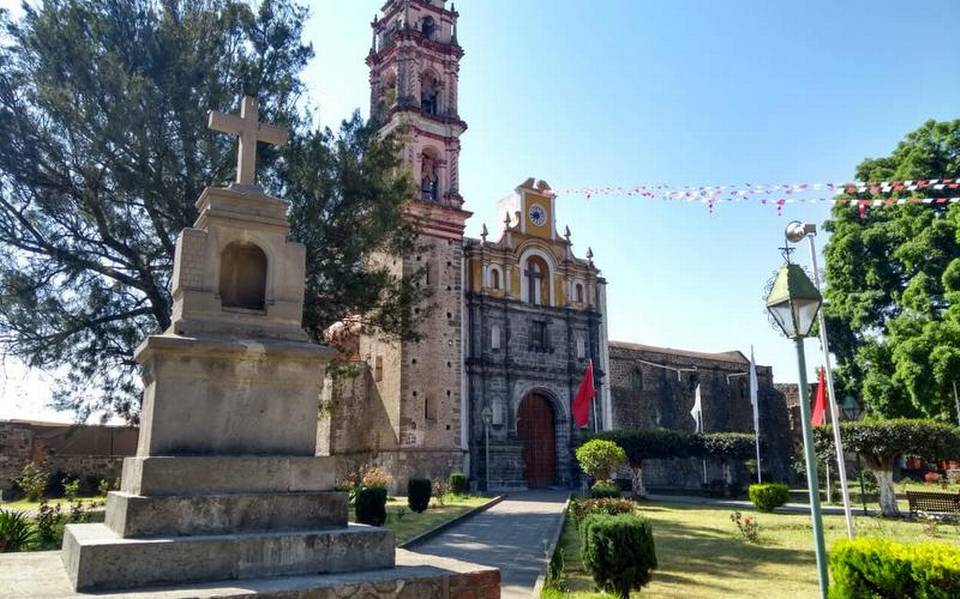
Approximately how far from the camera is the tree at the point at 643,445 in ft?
76.2

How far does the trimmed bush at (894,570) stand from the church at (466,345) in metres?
18.6

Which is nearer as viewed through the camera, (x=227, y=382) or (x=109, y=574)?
(x=109, y=574)

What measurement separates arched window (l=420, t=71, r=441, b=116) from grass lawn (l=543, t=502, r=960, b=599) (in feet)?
62.8

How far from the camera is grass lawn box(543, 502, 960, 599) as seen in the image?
25.5 feet

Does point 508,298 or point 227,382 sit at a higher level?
point 508,298

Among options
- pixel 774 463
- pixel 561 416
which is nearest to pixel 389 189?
pixel 561 416

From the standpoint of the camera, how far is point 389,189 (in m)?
15.8

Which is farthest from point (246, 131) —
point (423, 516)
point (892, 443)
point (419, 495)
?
point (892, 443)

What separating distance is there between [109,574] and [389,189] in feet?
39.9

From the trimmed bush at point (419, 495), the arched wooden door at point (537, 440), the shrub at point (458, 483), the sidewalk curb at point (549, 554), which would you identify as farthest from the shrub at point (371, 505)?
the arched wooden door at point (537, 440)

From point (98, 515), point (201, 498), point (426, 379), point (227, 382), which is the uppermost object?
point (426, 379)

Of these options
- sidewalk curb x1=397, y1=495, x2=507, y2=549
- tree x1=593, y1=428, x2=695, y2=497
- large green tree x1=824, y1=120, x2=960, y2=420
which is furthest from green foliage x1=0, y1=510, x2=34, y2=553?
large green tree x1=824, y1=120, x2=960, y2=420

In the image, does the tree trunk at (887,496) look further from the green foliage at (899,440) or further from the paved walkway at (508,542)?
the paved walkway at (508,542)

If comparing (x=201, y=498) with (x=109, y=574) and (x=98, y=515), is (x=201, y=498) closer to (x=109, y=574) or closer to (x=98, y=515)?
(x=109, y=574)
